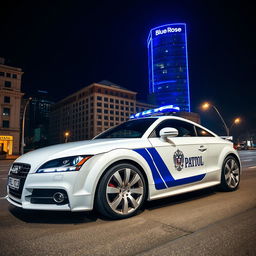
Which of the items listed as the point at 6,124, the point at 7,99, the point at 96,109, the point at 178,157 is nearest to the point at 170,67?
the point at 96,109

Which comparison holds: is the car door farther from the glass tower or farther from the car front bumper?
the glass tower

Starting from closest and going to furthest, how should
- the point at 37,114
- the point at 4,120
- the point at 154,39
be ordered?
the point at 4,120 < the point at 154,39 < the point at 37,114

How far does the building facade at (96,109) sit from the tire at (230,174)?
255 ft

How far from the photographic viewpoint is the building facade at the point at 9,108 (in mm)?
41875

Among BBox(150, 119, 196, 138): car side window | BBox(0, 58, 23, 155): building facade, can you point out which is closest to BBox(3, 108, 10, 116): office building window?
BBox(0, 58, 23, 155): building facade

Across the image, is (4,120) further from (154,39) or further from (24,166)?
(154,39)

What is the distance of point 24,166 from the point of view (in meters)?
2.75

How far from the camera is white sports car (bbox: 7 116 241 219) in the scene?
2494mm

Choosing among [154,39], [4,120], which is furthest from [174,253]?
[154,39]

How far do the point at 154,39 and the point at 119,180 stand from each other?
134 m

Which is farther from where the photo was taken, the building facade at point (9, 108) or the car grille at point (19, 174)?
the building facade at point (9, 108)

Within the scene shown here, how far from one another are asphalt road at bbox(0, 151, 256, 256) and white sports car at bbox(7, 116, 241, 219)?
0.81 ft

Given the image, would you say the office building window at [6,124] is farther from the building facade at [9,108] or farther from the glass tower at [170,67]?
the glass tower at [170,67]

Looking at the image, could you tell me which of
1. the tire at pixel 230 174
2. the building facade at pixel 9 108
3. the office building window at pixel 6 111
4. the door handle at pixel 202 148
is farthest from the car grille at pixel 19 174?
the office building window at pixel 6 111
